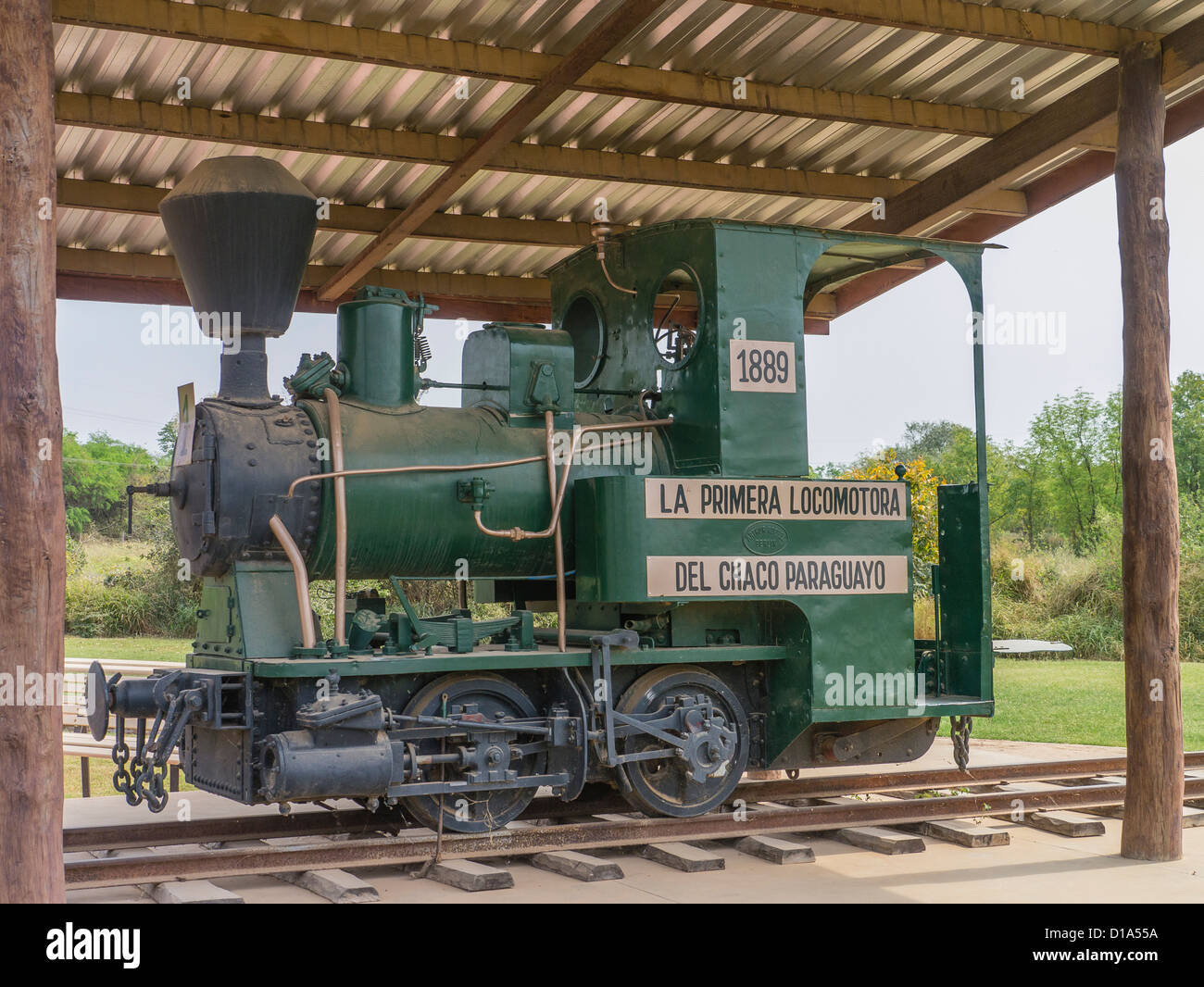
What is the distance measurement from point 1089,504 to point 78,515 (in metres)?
26.9

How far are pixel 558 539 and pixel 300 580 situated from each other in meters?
1.40

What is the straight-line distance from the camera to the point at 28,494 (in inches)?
182

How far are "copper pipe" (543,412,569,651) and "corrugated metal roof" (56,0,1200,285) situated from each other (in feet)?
9.03

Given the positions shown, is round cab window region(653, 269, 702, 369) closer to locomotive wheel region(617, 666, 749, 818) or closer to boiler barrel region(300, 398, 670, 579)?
boiler barrel region(300, 398, 670, 579)

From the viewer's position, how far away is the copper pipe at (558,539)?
6906 mm

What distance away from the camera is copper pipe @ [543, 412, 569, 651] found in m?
Answer: 6.91

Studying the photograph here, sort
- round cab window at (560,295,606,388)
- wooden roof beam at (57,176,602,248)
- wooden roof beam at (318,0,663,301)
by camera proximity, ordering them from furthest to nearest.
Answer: wooden roof beam at (57,176,602,248)
round cab window at (560,295,606,388)
wooden roof beam at (318,0,663,301)

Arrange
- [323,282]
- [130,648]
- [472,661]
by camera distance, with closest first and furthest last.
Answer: [472,661] → [323,282] → [130,648]

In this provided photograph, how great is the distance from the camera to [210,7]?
755 centimetres

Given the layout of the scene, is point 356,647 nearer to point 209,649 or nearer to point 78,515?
point 209,649

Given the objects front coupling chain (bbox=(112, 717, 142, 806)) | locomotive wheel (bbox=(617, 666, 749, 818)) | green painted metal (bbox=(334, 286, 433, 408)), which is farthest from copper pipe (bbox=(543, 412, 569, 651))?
front coupling chain (bbox=(112, 717, 142, 806))

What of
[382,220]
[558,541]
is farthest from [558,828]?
[382,220]

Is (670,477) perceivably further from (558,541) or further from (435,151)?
(435,151)

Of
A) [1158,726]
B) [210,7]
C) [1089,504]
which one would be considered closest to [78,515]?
[1089,504]
